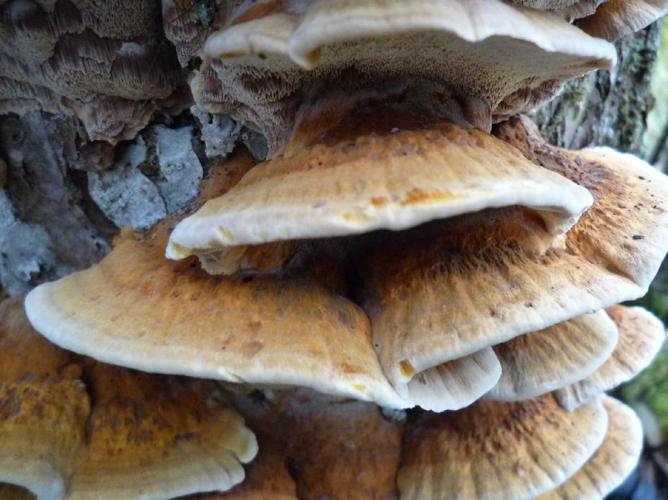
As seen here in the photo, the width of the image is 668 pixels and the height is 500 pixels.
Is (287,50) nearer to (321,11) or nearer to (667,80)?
(321,11)

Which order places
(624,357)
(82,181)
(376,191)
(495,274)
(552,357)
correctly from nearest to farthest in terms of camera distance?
1. (376,191)
2. (495,274)
3. (552,357)
4. (624,357)
5. (82,181)

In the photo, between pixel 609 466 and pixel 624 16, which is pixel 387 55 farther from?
pixel 609 466

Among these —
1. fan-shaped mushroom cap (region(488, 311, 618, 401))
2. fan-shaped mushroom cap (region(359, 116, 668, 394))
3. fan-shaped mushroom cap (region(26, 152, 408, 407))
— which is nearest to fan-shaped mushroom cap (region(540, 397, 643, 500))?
fan-shaped mushroom cap (region(488, 311, 618, 401))

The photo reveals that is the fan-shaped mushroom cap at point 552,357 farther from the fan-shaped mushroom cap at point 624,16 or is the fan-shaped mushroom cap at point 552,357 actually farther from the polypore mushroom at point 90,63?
the polypore mushroom at point 90,63

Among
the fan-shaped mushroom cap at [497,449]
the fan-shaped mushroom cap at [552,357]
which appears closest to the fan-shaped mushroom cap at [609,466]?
the fan-shaped mushroom cap at [497,449]

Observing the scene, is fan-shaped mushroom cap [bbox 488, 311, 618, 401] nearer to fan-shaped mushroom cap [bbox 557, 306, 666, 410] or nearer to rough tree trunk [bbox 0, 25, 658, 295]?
fan-shaped mushroom cap [bbox 557, 306, 666, 410]

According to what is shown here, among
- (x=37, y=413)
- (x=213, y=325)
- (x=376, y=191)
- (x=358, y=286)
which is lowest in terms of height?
(x=37, y=413)

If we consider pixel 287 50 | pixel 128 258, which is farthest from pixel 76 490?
pixel 287 50

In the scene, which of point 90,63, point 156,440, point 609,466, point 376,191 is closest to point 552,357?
point 609,466
